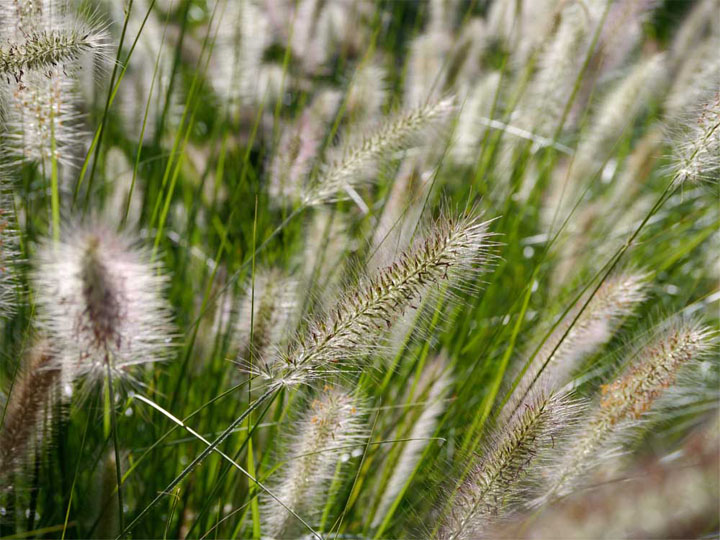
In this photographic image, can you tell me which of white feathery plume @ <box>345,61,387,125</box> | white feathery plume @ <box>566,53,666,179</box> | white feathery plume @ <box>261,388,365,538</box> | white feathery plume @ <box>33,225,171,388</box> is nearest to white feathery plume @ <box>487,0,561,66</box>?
white feathery plume @ <box>566,53,666,179</box>

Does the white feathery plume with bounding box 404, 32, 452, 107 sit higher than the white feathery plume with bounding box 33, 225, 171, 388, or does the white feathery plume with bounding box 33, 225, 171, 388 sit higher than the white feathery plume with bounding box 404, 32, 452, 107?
the white feathery plume with bounding box 404, 32, 452, 107

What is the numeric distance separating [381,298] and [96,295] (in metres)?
0.43

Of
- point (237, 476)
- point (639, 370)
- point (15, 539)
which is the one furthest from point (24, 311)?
point (639, 370)

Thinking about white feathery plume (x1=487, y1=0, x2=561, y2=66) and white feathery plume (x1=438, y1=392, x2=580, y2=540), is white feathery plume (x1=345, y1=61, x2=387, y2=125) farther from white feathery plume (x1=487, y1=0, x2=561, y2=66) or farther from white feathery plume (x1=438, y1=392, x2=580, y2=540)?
white feathery plume (x1=438, y1=392, x2=580, y2=540)

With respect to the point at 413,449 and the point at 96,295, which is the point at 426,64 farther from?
the point at 96,295

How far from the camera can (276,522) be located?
1441 mm

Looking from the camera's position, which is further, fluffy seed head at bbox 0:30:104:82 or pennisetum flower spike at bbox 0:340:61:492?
pennisetum flower spike at bbox 0:340:61:492

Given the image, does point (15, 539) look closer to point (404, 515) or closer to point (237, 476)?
point (237, 476)

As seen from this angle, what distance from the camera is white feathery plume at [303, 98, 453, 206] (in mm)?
1730

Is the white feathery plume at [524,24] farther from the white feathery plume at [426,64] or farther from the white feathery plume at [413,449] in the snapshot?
the white feathery plume at [413,449]

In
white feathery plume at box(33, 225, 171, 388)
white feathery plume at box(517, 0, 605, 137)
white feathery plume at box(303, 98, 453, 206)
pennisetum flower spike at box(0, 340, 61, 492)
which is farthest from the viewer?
white feathery plume at box(517, 0, 605, 137)

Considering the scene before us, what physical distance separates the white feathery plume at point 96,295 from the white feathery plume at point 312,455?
0.39 metres

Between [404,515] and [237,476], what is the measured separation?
415 millimetres

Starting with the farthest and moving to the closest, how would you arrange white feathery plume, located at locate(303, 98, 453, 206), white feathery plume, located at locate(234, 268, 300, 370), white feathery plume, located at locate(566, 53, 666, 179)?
white feathery plume, located at locate(566, 53, 666, 179)
white feathery plume, located at locate(303, 98, 453, 206)
white feathery plume, located at locate(234, 268, 300, 370)
